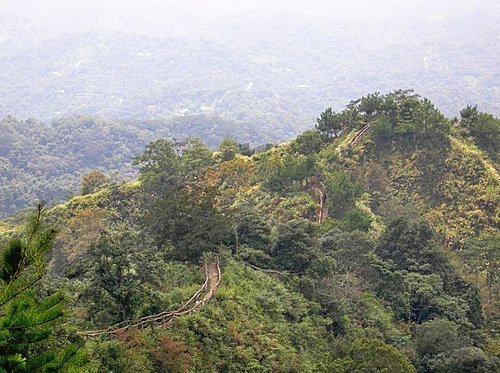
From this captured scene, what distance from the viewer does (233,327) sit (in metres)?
15.5

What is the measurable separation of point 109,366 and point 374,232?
21103 millimetres

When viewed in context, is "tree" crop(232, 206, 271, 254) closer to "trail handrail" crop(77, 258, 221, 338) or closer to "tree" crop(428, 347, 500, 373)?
"trail handrail" crop(77, 258, 221, 338)

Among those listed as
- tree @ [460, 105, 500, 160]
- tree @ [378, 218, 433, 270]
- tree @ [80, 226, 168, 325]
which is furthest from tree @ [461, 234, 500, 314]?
tree @ [80, 226, 168, 325]

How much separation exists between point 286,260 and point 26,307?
1702 centimetres

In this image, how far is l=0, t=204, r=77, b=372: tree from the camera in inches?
223

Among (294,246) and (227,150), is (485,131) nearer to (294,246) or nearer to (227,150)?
(227,150)

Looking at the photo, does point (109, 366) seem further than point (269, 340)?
No

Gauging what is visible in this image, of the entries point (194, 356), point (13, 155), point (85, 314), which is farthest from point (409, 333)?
point (13, 155)

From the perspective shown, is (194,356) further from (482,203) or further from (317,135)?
(317,135)

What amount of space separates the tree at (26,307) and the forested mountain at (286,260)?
2 centimetres

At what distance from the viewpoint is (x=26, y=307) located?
573 cm

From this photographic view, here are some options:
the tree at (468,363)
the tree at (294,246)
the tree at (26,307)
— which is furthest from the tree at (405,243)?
the tree at (26,307)

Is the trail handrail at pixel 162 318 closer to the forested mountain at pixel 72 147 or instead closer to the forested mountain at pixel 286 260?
the forested mountain at pixel 286 260

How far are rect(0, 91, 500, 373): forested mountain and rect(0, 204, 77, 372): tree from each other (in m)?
0.02
